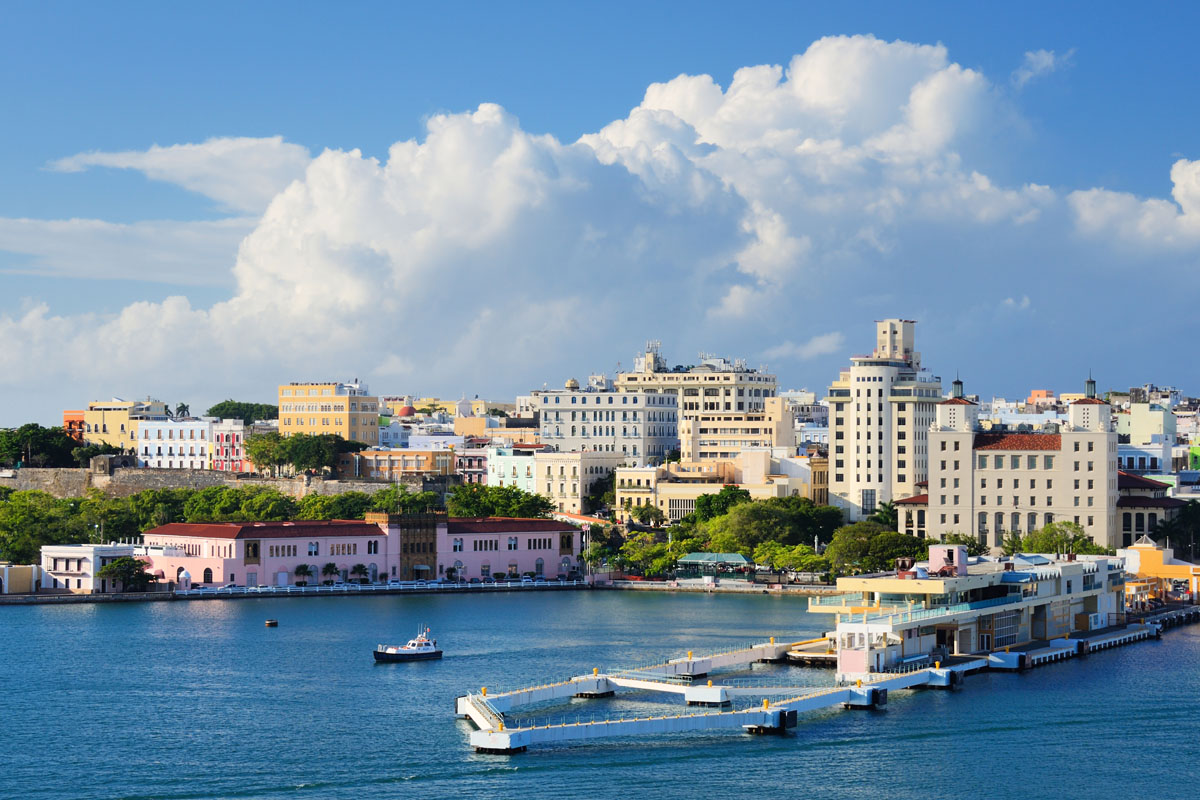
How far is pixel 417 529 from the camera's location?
264 ft

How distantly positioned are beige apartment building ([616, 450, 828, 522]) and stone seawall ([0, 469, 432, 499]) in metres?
12.4

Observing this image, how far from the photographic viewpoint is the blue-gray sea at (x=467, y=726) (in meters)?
36.0

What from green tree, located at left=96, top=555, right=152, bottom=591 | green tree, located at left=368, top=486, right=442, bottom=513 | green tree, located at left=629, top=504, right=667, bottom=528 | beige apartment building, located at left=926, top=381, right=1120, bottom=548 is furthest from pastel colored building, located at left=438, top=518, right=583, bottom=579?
beige apartment building, located at left=926, top=381, right=1120, bottom=548

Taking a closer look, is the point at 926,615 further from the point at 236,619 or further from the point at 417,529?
the point at 417,529

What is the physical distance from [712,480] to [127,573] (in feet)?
116

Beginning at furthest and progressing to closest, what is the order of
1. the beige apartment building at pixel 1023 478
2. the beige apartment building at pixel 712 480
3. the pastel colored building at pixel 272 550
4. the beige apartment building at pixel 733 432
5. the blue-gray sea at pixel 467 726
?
the beige apartment building at pixel 733 432, the beige apartment building at pixel 712 480, the beige apartment building at pixel 1023 478, the pastel colored building at pixel 272 550, the blue-gray sea at pixel 467 726

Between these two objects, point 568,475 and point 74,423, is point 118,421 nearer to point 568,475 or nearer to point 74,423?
point 74,423

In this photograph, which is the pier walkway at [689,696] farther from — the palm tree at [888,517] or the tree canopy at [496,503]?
the tree canopy at [496,503]

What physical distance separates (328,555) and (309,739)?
37998mm

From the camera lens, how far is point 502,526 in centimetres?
8231

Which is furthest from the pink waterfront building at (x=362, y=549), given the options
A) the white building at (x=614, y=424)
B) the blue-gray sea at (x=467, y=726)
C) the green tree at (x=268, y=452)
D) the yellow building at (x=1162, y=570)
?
the green tree at (x=268, y=452)

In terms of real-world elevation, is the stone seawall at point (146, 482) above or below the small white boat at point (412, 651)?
above

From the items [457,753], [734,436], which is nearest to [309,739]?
[457,753]

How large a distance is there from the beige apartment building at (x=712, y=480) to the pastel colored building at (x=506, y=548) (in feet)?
41.0
